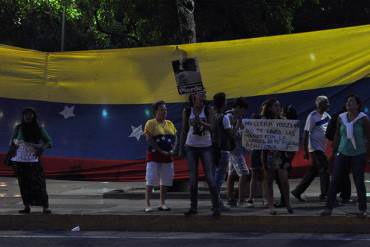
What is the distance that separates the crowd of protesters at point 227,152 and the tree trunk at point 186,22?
3.25 m

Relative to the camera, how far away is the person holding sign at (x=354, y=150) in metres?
8.77

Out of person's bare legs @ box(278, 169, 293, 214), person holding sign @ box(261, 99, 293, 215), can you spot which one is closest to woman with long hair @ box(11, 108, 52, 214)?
person holding sign @ box(261, 99, 293, 215)

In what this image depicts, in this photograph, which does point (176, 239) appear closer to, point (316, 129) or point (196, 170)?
point (196, 170)

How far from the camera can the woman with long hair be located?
9617 millimetres

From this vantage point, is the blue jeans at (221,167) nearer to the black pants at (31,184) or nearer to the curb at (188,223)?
the curb at (188,223)

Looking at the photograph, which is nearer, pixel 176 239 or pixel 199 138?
pixel 176 239

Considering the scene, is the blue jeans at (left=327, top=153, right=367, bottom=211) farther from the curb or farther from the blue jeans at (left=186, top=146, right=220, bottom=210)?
the blue jeans at (left=186, top=146, right=220, bottom=210)

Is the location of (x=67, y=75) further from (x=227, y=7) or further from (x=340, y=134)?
(x=227, y=7)

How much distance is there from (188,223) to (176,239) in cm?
68

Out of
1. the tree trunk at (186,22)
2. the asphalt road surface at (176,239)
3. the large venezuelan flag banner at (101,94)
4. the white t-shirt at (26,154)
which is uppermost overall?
the tree trunk at (186,22)

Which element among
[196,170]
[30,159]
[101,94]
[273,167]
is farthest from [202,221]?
[101,94]

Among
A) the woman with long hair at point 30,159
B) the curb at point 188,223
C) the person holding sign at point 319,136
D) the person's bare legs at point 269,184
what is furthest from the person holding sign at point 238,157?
the woman with long hair at point 30,159

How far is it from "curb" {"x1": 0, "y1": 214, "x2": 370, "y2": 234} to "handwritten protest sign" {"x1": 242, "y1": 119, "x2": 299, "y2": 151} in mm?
1172

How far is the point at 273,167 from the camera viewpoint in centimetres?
941
